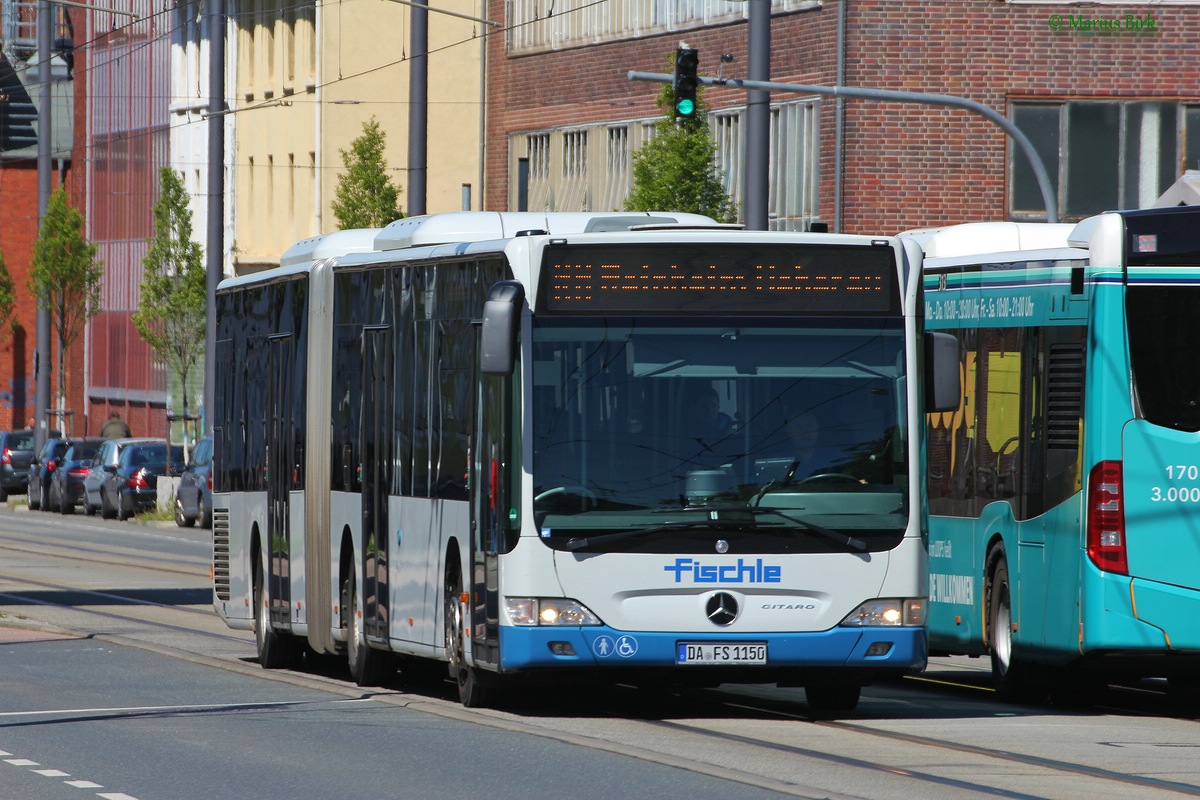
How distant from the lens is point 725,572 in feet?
44.3

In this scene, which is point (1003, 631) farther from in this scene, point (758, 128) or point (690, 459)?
point (758, 128)

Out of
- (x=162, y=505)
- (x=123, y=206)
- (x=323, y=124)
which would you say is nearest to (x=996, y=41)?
(x=162, y=505)

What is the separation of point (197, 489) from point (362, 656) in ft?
97.1

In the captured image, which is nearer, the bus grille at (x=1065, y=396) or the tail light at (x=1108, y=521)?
the tail light at (x=1108, y=521)

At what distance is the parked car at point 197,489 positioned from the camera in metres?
44.8

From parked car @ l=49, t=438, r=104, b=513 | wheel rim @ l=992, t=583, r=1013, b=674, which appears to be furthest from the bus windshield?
parked car @ l=49, t=438, r=104, b=513

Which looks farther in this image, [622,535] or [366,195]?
[366,195]

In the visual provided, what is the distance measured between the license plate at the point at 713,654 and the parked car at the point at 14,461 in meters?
51.9

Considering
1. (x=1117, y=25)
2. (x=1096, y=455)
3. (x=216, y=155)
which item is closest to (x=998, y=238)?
(x=1096, y=455)

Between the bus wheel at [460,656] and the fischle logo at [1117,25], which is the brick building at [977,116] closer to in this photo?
the fischle logo at [1117,25]

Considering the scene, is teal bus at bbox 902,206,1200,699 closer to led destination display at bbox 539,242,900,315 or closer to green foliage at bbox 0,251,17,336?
led destination display at bbox 539,242,900,315

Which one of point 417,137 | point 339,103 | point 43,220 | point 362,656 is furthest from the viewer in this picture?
point 43,220

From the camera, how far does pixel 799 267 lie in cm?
1394

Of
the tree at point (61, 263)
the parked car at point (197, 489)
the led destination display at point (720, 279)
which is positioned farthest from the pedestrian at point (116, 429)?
the led destination display at point (720, 279)
